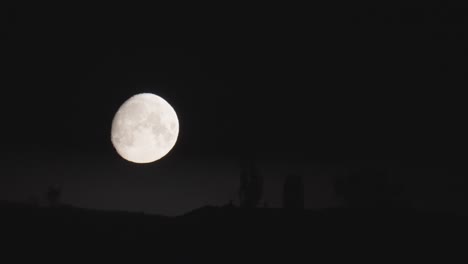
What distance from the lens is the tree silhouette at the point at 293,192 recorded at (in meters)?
30.8

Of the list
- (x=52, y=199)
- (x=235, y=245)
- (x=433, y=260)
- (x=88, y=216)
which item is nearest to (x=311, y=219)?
(x=235, y=245)

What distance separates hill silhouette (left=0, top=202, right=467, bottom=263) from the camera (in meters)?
21.8

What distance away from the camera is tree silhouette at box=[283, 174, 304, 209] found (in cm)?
3075

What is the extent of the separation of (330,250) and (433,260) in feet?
13.8

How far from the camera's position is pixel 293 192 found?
31.4m

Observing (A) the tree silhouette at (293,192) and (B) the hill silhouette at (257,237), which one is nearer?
(B) the hill silhouette at (257,237)

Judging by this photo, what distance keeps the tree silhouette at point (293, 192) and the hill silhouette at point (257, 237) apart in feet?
17.3

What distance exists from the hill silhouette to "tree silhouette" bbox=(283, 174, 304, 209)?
5.29 metres

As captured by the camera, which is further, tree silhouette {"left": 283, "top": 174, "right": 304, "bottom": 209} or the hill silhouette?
tree silhouette {"left": 283, "top": 174, "right": 304, "bottom": 209}

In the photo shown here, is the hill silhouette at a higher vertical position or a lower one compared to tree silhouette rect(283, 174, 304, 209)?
lower

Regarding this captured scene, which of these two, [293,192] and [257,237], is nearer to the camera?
[257,237]

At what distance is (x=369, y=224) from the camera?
2355 cm

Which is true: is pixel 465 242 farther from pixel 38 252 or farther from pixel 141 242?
pixel 38 252

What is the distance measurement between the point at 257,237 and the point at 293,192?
881 centimetres
